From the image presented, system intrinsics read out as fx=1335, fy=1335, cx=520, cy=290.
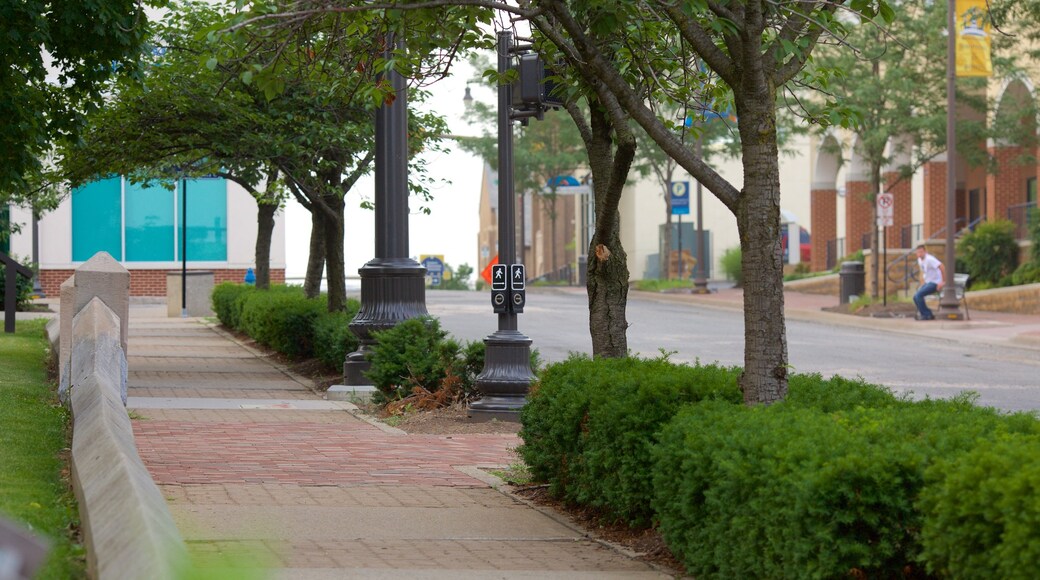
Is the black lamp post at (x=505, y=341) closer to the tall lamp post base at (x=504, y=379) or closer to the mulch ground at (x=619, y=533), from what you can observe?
the tall lamp post base at (x=504, y=379)

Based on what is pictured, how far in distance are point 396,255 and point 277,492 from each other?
7427 millimetres

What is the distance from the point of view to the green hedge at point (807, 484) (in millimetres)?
4969

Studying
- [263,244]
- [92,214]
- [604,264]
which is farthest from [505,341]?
[92,214]

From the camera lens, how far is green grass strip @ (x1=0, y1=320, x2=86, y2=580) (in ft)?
19.7

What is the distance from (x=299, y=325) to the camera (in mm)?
20406

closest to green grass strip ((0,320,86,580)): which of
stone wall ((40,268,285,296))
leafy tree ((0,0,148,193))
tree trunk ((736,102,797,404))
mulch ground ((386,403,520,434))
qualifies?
leafy tree ((0,0,148,193))

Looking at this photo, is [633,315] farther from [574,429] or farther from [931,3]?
[574,429]

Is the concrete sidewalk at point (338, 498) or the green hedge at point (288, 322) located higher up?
the green hedge at point (288, 322)

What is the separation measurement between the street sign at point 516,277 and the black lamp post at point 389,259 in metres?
2.55

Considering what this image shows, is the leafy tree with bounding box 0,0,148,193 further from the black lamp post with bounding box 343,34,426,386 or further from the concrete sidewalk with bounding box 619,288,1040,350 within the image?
the concrete sidewalk with bounding box 619,288,1040,350

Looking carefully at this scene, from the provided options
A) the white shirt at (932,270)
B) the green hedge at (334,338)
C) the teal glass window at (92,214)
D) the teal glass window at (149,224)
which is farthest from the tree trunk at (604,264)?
the teal glass window at (92,214)

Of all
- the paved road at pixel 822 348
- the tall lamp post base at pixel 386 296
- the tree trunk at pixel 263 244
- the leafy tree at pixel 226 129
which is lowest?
the paved road at pixel 822 348

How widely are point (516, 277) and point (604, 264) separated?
3857 millimetres

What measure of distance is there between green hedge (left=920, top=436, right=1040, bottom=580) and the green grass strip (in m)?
3.34
